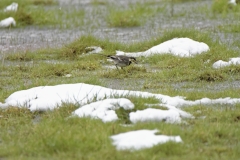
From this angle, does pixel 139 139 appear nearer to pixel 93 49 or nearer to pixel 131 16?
pixel 93 49

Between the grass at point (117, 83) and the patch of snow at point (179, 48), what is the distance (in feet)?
0.96

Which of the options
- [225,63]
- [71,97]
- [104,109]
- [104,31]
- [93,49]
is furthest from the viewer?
[104,31]

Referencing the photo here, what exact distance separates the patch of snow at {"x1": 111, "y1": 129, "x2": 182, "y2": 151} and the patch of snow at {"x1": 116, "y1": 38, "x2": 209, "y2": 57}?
5.57 m

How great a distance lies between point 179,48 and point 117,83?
2.62 metres

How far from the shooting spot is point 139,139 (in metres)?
6.29

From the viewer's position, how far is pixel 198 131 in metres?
6.72

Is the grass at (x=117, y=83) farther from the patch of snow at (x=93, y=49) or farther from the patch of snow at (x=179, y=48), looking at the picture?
the patch of snow at (x=179, y=48)

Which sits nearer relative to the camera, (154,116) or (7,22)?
(154,116)

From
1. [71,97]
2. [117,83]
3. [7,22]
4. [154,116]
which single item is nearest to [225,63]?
[117,83]

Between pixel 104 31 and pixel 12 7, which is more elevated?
→ pixel 12 7

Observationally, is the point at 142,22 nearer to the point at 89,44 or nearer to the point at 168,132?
the point at 89,44

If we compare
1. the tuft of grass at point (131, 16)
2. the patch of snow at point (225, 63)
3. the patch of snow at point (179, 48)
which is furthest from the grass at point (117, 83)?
the patch of snow at point (179, 48)

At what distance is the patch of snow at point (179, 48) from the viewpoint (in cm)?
1202

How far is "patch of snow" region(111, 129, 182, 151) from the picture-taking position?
20.2ft
